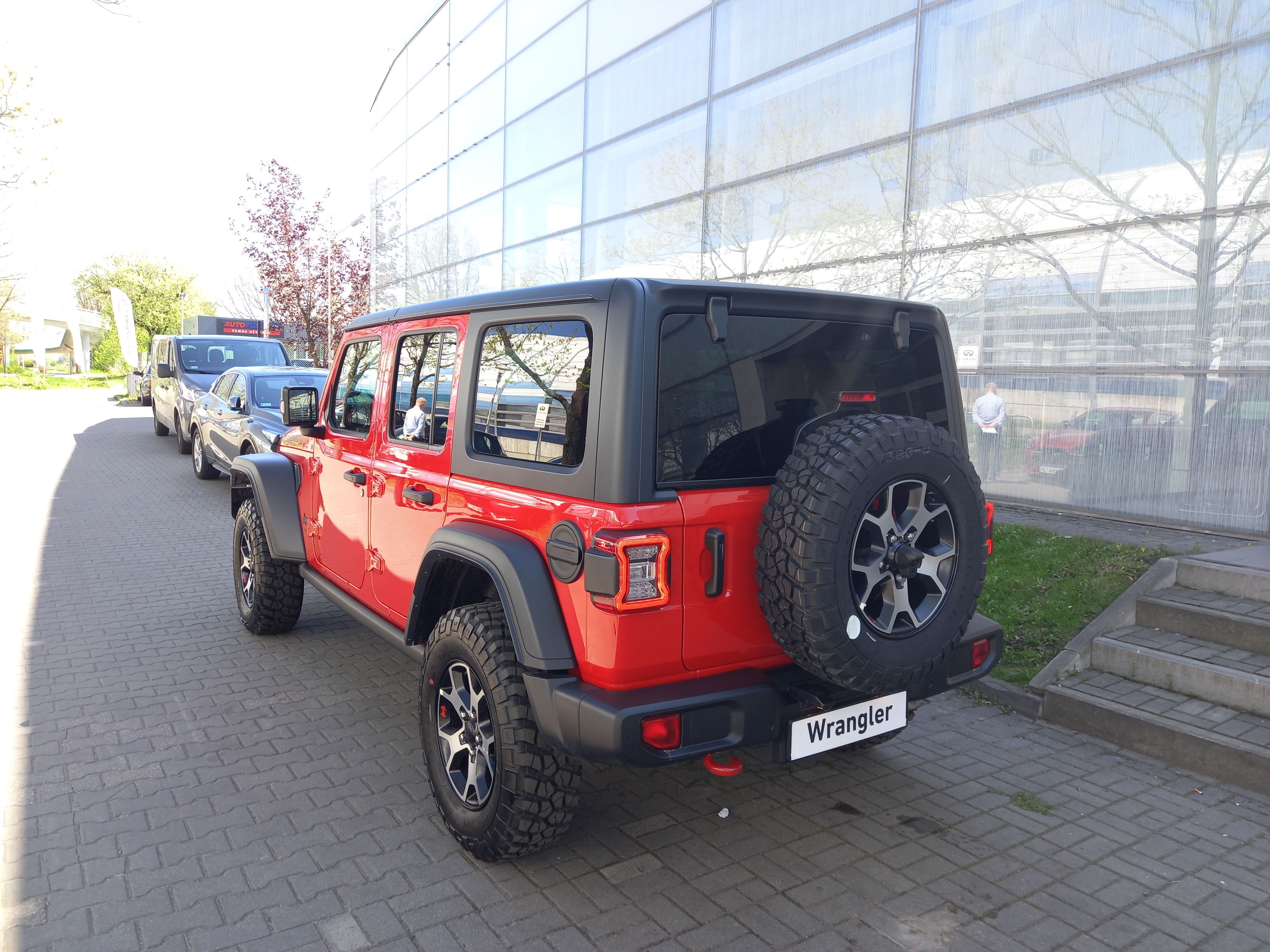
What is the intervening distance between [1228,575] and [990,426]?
450 cm

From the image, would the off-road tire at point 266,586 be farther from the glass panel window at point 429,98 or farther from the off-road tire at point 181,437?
the glass panel window at point 429,98

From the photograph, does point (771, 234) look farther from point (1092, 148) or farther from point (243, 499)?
point (243, 499)

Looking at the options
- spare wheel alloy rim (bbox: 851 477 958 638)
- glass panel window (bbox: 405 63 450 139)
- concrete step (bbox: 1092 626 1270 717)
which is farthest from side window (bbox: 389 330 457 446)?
glass panel window (bbox: 405 63 450 139)

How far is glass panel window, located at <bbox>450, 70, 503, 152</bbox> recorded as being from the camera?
19.6m

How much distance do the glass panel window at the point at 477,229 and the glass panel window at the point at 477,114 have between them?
162 centimetres

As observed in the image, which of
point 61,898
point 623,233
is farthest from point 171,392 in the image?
point 61,898

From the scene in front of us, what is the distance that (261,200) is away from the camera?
29.5m

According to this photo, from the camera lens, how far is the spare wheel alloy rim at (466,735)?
9.87 feet

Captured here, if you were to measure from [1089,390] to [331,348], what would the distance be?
2430cm

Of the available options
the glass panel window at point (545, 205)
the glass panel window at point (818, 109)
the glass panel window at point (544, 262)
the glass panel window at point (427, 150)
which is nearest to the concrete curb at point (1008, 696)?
the glass panel window at point (818, 109)

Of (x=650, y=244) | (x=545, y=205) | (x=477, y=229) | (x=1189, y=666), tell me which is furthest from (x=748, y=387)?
(x=477, y=229)

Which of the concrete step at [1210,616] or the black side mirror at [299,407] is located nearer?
the concrete step at [1210,616]

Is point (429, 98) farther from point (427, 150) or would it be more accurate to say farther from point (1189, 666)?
point (1189, 666)

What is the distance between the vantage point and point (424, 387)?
3740mm
